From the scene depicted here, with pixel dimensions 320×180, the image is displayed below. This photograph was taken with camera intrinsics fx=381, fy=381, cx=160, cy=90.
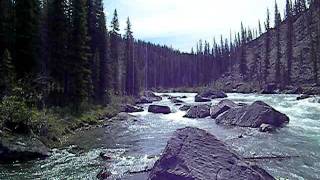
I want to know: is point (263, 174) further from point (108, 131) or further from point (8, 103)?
point (108, 131)

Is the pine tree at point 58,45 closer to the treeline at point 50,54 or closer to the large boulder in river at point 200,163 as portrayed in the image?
the treeline at point 50,54

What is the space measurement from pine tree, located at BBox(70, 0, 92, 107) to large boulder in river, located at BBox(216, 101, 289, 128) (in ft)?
56.1

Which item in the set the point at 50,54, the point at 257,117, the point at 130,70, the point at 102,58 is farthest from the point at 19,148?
the point at 130,70

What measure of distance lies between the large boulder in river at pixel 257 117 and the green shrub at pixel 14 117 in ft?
62.7

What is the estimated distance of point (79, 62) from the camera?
4562cm

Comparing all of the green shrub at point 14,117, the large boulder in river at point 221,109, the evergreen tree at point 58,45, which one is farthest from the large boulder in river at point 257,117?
the evergreen tree at point 58,45

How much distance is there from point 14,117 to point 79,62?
20665mm

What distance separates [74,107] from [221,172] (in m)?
30.9

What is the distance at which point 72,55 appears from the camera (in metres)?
45.4

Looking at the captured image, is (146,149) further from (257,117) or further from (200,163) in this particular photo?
(257,117)

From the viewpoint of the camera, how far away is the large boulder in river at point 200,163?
13.6 m

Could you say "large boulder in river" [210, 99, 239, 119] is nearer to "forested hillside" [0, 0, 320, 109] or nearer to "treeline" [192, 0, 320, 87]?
"forested hillside" [0, 0, 320, 109]

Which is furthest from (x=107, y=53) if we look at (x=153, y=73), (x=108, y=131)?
(x=153, y=73)

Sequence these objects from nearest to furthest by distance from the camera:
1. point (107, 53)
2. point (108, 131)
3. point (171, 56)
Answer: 1. point (108, 131)
2. point (107, 53)
3. point (171, 56)
